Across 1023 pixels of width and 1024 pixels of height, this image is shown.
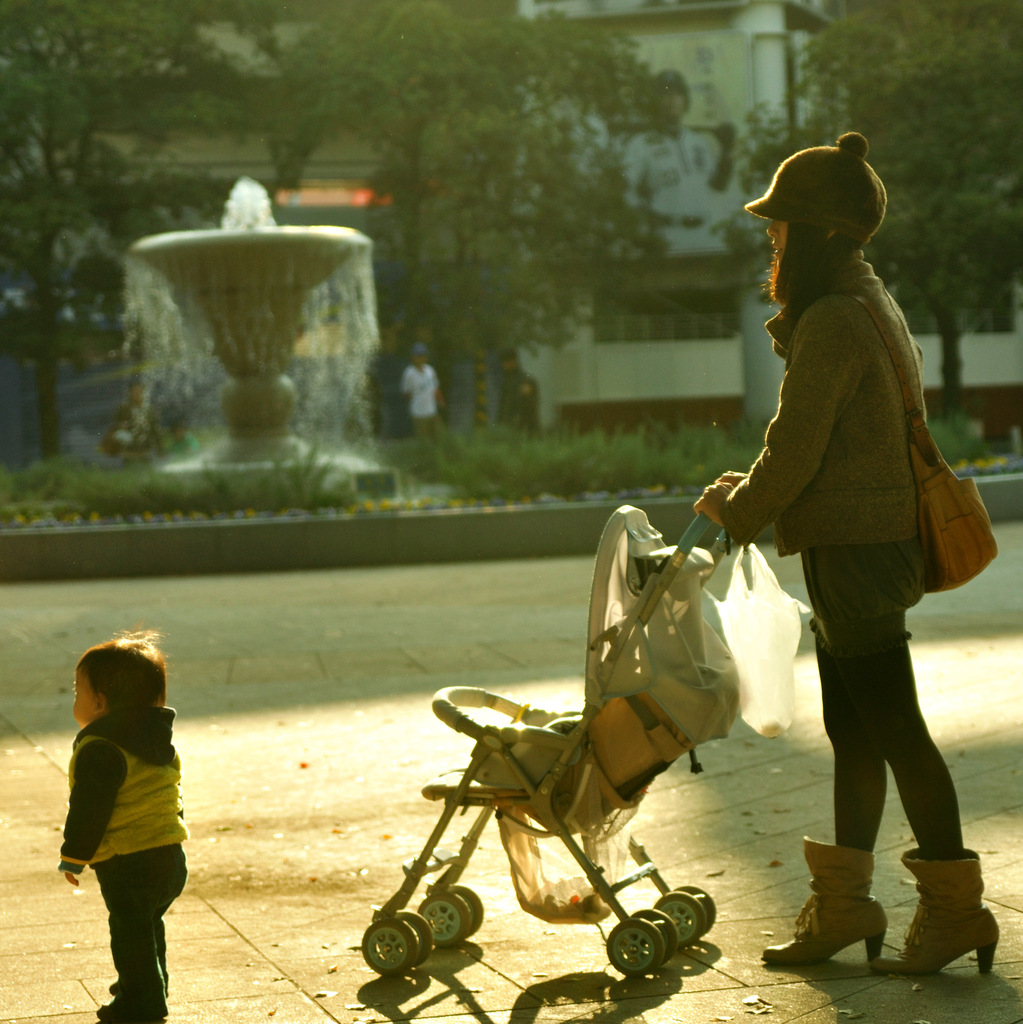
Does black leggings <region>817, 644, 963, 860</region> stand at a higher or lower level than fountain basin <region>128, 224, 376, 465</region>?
lower

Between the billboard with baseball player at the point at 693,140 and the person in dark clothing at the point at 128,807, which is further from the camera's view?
the billboard with baseball player at the point at 693,140

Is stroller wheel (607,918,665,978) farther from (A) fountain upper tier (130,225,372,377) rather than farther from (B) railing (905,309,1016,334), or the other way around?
(B) railing (905,309,1016,334)

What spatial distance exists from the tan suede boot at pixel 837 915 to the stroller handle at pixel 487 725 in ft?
2.23

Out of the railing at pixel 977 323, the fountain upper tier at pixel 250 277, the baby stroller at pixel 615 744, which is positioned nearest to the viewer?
the baby stroller at pixel 615 744

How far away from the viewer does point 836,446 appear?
3342mm

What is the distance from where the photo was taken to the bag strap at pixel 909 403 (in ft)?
11.0

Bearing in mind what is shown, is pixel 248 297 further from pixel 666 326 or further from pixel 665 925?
pixel 666 326

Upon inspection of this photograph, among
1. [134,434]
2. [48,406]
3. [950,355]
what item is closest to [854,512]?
[134,434]

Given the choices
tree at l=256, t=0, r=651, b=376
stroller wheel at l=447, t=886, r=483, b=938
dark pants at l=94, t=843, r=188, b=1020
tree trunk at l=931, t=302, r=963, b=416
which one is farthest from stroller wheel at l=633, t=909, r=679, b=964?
tree at l=256, t=0, r=651, b=376

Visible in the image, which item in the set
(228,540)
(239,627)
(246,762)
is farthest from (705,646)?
(228,540)

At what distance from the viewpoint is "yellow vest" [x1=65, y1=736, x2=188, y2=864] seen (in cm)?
312

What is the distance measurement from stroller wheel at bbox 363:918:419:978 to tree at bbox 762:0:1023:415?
23.5 meters

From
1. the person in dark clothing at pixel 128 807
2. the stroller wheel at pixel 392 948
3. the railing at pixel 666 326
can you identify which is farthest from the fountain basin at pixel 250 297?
the railing at pixel 666 326

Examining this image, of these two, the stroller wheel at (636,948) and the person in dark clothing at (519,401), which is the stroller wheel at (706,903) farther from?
the person in dark clothing at (519,401)
